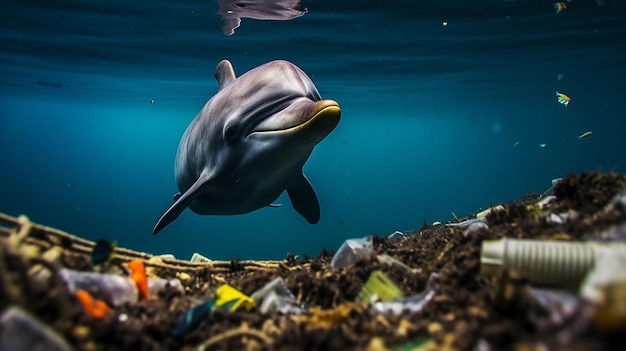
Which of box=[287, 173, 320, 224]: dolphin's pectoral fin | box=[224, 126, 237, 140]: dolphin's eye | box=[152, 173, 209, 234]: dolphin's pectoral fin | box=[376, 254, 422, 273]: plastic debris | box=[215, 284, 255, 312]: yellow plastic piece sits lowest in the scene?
box=[287, 173, 320, 224]: dolphin's pectoral fin

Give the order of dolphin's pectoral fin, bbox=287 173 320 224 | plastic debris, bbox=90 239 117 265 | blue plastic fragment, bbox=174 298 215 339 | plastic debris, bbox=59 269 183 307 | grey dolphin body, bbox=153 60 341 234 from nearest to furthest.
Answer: blue plastic fragment, bbox=174 298 215 339 < plastic debris, bbox=59 269 183 307 < plastic debris, bbox=90 239 117 265 < grey dolphin body, bbox=153 60 341 234 < dolphin's pectoral fin, bbox=287 173 320 224

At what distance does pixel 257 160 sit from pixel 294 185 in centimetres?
297

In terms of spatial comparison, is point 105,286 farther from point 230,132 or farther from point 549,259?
point 230,132

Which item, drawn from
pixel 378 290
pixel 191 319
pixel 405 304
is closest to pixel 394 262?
pixel 378 290

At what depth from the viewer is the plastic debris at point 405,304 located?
8.80ft

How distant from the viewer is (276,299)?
320 centimetres

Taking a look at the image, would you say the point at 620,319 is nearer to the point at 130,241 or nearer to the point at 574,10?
the point at 574,10

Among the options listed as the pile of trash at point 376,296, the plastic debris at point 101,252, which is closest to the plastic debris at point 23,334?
the pile of trash at point 376,296

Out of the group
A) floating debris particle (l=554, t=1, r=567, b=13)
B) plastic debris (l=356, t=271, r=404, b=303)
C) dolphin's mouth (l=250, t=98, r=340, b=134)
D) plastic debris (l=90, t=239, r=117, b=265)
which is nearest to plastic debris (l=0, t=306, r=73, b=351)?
plastic debris (l=90, t=239, r=117, b=265)

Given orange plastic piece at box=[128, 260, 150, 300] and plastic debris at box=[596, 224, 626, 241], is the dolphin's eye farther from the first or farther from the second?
plastic debris at box=[596, 224, 626, 241]

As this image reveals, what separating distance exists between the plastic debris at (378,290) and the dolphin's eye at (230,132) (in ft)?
11.4

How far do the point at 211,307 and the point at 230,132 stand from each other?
3.70 meters

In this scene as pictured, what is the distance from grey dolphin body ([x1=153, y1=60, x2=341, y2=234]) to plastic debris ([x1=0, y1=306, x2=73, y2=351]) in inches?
130

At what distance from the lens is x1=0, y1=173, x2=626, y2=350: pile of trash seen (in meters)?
1.83
